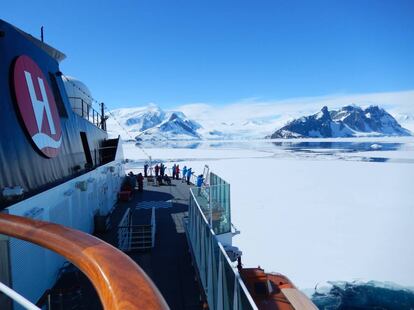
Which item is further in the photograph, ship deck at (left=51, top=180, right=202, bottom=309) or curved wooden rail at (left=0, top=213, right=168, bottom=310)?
ship deck at (left=51, top=180, right=202, bottom=309)

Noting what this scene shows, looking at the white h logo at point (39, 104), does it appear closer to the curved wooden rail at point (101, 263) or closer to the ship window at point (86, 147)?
the ship window at point (86, 147)

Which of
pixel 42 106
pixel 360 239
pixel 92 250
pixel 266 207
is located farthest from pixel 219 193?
pixel 266 207

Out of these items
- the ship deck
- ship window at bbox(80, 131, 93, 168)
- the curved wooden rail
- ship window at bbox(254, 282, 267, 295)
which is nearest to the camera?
the curved wooden rail

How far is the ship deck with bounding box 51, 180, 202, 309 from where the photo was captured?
5.98 meters

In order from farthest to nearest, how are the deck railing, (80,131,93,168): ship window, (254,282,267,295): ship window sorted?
1. (80,131,93,168): ship window
2. (254,282,267,295): ship window
3. the deck railing

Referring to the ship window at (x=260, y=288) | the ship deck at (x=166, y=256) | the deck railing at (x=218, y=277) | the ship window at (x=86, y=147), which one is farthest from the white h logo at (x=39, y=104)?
the ship window at (x=260, y=288)

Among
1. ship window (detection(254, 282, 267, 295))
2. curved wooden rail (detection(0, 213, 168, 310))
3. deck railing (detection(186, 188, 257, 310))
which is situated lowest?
ship window (detection(254, 282, 267, 295))

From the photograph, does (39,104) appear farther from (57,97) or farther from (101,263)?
(101,263)

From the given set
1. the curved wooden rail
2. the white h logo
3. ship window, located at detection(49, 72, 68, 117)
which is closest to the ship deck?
the white h logo

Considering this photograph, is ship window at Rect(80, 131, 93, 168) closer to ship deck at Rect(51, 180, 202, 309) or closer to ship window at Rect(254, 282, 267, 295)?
ship deck at Rect(51, 180, 202, 309)

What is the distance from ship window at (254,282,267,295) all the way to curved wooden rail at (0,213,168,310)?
750 cm

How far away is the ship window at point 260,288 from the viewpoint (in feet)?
26.4

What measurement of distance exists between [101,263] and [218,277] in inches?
143

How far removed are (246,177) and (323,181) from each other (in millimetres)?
8901
